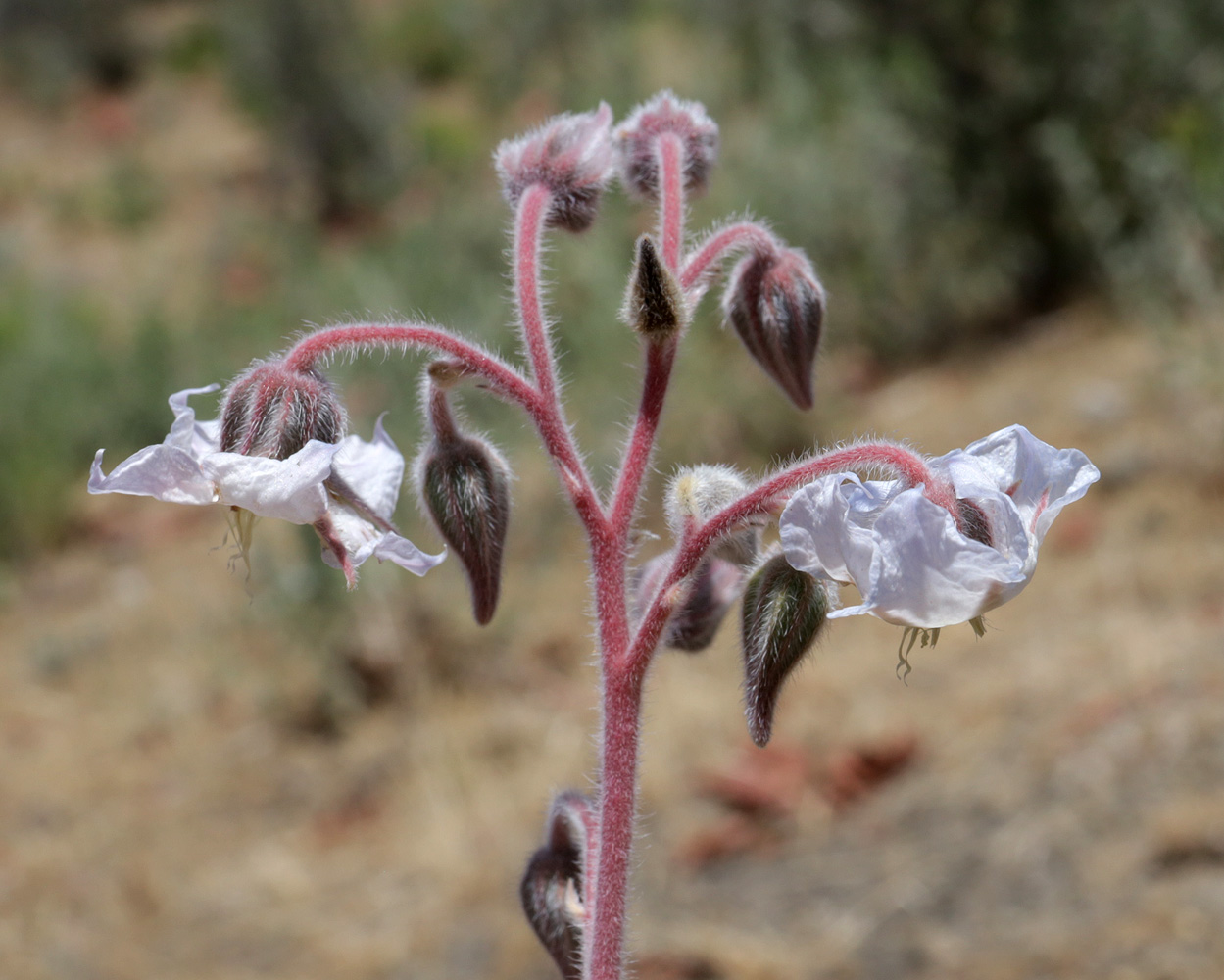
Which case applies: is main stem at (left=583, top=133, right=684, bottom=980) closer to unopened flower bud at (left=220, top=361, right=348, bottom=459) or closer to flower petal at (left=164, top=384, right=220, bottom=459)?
unopened flower bud at (left=220, top=361, right=348, bottom=459)

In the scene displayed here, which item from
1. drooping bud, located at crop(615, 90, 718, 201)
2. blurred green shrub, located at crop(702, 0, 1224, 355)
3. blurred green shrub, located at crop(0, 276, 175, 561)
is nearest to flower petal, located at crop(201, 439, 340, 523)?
drooping bud, located at crop(615, 90, 718, 201)

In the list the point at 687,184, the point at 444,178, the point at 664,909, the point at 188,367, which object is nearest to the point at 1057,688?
the point at 664,909

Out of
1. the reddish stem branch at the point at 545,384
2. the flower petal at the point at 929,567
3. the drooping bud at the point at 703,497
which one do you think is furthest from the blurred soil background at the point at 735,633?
the flower petal at the point at 929,567

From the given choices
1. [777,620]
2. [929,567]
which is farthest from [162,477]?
[929,567]

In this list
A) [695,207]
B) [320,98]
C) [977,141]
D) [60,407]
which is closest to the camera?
[977,141]

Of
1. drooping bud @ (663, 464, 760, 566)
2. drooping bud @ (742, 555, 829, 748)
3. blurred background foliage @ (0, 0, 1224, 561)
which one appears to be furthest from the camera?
blurred background foliage @ (0, 0, 1224, 561)

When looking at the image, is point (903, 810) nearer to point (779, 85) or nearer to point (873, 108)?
point (873, 108)

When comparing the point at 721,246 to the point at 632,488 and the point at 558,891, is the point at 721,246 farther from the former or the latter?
the point at 558,891
